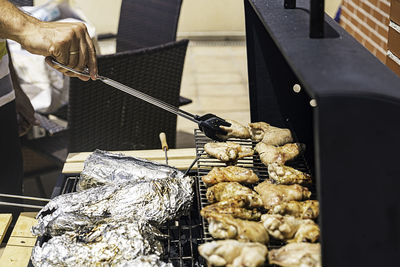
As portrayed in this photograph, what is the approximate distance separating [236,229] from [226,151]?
0.55 metres

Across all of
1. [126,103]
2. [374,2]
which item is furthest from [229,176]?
[374,2]

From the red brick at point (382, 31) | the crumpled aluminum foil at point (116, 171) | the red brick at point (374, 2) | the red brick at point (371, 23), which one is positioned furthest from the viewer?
the red brick at point (371, 23)

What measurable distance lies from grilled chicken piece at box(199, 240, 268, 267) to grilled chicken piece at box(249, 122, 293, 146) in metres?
0.72

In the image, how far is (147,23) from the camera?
4.03 m

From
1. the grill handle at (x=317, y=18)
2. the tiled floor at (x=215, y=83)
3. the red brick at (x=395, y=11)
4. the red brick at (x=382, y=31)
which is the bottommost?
the tiled floor at (x=215, y=83)

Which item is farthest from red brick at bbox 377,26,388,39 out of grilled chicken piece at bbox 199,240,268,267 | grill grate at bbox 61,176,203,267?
grilled chicken piece at bbox 199,240,268,267

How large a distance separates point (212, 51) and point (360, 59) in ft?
20.1

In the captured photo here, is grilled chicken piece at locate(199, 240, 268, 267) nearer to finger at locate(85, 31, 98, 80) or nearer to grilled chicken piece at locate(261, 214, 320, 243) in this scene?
grilled chicken piece at locate(261, 214, 320, 243)

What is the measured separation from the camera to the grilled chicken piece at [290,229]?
5.38 ft

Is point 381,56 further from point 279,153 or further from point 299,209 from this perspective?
point 299,209

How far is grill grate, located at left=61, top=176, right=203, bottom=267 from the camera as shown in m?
1.78

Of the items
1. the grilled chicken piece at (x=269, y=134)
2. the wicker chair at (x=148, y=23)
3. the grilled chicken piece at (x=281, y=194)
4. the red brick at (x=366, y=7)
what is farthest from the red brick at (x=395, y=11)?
the wicker chair at (x=148, y=23)

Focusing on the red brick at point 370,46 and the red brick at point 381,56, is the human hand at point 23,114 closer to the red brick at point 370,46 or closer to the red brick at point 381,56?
the red brick at point 381,56

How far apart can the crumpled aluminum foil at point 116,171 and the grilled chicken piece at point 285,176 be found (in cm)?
36
